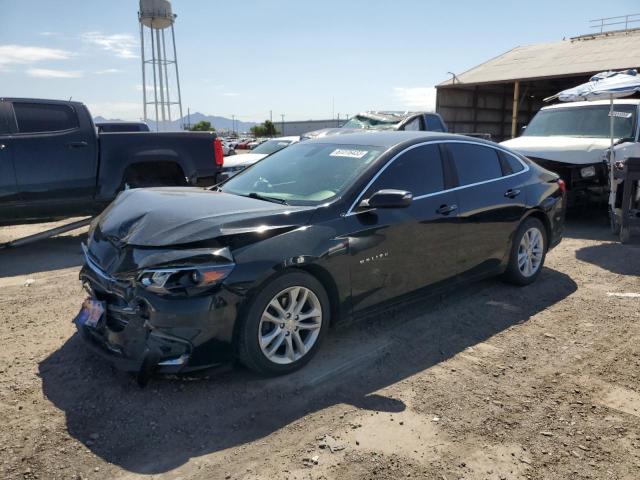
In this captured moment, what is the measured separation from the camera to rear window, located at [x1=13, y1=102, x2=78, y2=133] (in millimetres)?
7199

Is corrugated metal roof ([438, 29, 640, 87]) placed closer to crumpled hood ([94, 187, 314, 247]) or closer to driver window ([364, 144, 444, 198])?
driver window ([364, 144, 444, 198])

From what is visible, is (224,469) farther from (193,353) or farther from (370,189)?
(370,189)

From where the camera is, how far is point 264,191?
4348 mm

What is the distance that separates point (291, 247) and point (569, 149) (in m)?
6.93

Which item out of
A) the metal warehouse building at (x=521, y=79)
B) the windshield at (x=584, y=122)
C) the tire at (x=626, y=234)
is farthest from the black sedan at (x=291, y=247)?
the metal warehouse building at (x=521, y=79)

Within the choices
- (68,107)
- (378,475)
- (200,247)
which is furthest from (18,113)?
(378,475)

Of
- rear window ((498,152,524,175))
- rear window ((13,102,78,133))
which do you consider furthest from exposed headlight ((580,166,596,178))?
rear window ((13,102,78,133))

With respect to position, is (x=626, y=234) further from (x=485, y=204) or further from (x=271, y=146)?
(x=271, y=146)

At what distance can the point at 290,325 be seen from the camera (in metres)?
3.57

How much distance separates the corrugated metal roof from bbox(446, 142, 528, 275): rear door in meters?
15.9

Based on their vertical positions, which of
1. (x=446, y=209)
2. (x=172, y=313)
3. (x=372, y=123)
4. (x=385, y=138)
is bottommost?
(x=172, y=313)

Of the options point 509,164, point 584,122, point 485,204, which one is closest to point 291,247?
point 485,204

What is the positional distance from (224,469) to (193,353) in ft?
2.50

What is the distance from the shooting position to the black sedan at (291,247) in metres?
3.21
